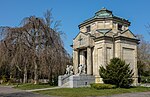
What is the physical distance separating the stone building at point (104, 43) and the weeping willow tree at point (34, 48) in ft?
12.8

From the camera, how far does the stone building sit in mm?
33312

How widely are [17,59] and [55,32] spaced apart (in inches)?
287

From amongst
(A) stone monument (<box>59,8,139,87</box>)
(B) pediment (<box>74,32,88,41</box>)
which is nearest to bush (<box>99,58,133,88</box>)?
(A) stone monument (<box>59,8,139,87</box>)

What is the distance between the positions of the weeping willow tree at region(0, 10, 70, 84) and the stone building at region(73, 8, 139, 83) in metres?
3.91

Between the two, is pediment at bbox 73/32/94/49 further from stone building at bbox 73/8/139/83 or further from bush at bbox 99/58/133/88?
bush at bbox 99/58/133/88

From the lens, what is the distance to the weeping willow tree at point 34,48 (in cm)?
3394

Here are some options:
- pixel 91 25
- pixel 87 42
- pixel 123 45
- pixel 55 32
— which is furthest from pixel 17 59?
pixel 123 45

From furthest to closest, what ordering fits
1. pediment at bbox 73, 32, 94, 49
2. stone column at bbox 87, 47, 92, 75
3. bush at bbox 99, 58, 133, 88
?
pediment at bbox 73, 32, 94, 49 < stone column at bbox 87, 47, 92, 75 < bush at bbox 99, 58, 133, 88

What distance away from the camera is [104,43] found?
108 feet

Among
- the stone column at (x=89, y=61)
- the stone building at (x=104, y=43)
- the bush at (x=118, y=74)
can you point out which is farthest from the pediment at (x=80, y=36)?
the bush at (x=118, y=74)

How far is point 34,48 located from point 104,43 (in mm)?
10675

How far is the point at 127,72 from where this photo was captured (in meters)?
28.5

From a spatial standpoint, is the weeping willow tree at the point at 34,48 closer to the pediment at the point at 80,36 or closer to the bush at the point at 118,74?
the pediment at the point at 80,36

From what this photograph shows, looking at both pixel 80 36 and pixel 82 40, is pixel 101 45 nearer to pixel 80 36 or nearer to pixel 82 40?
pixel 82 40
